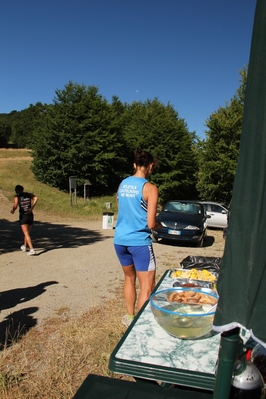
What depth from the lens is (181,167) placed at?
119 ft

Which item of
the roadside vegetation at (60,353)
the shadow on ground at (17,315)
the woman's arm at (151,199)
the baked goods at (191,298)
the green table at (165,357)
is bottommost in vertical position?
the shadow on ground at (17,315)

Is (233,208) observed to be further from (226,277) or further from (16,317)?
(16,317)

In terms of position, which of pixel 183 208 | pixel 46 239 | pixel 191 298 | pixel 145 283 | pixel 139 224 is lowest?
pixel 46 239

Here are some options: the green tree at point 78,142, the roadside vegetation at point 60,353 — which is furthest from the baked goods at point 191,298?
the green tree at point 78,142

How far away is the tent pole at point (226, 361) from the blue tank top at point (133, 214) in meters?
2.34

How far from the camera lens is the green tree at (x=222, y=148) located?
81.4 ft

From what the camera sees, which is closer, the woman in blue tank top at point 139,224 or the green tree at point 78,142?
the woman in blue tank top at point 139,224

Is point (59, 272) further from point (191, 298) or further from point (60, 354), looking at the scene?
point (191, 298)

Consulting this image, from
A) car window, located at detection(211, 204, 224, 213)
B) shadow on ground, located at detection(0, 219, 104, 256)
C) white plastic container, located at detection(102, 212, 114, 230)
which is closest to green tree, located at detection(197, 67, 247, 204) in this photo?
car window, located at detection(211, 204, 224, 213)

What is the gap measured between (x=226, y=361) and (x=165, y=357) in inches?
27.9

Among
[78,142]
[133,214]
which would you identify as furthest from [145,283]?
[78,142]

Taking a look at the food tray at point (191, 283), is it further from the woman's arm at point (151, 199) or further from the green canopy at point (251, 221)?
the green canopy at point (251, 221)

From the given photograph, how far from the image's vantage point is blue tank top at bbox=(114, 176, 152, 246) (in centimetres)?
365

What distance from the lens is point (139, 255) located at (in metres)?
3.69
